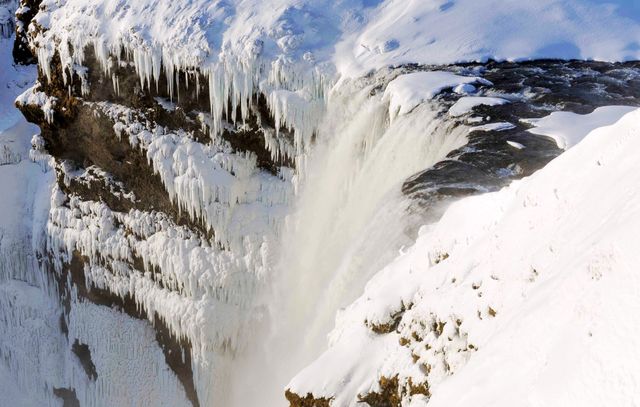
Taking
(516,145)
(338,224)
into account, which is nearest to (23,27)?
(338,224)

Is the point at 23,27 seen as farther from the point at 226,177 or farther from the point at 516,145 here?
the point at 516,145

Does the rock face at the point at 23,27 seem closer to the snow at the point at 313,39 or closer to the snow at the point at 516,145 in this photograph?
the snow at the point at 313,39

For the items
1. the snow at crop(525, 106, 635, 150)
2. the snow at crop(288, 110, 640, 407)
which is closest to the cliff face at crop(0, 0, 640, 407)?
the snow at crop(525, 106, 635, 150)

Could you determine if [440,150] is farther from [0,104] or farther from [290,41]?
[0,104]

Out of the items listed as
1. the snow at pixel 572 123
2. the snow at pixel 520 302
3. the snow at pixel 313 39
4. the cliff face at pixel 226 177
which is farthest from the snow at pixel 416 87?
the snow at pixel 520 302

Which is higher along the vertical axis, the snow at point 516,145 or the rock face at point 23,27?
the rock face at point 23,27

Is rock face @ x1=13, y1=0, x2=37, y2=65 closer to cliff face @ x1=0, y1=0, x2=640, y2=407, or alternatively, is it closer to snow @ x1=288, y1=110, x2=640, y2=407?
cliff face @ x1=0, y1=0, x2=640, y2=407
